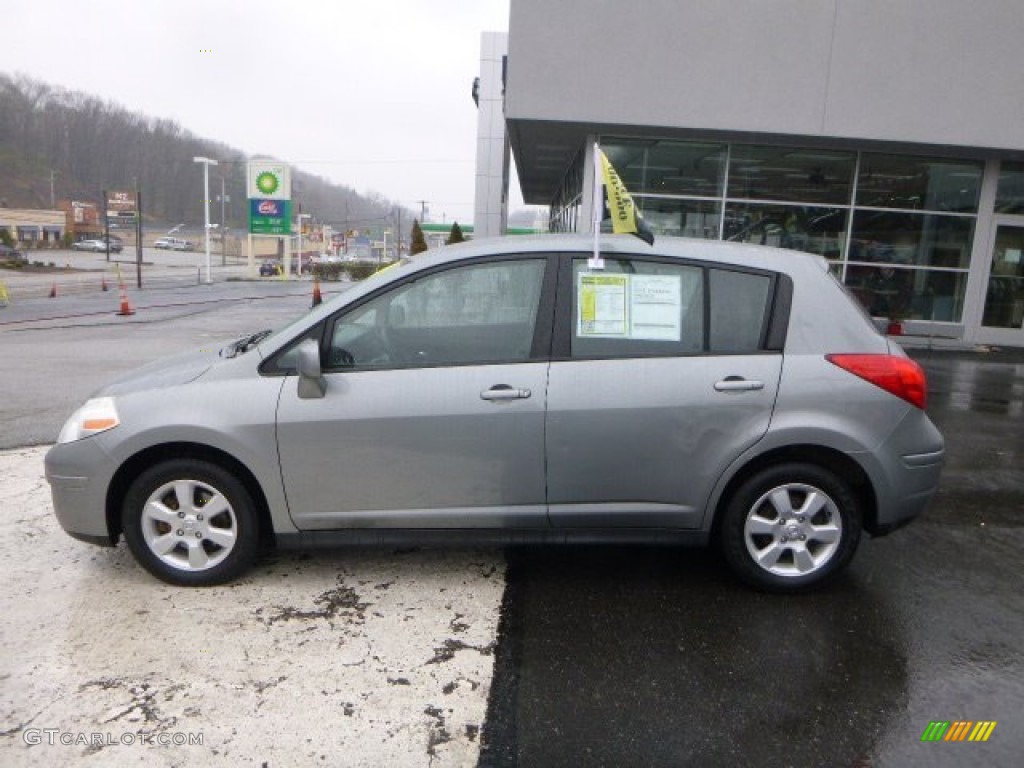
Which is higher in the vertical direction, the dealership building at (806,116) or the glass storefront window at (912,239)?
the dealership building at (806,116)

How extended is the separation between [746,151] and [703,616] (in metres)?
12.1

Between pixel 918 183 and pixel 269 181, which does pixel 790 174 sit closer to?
pixel 918 183

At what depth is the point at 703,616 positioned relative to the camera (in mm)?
3584

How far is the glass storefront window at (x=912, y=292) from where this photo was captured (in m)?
14.8

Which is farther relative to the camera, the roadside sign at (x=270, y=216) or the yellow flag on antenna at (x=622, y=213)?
the roadside sign at (x=270, y=216)

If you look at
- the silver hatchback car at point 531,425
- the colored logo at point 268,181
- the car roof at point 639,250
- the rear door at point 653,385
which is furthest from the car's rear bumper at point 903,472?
the colored logo at point 268,181

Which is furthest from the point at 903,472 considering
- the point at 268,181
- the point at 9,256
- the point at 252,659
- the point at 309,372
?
the point at 9,256

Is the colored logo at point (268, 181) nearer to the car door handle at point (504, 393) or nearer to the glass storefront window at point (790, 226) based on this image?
the glass storefront window at point (790, 226)

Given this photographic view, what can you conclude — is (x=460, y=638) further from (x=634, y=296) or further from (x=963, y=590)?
(x=963, y=590)

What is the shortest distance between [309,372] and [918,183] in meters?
14.4

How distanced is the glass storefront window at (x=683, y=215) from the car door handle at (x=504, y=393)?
11219 mm

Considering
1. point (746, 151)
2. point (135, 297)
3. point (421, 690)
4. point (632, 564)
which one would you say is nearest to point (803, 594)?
point (632, 564)

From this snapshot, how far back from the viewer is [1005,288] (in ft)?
49.2

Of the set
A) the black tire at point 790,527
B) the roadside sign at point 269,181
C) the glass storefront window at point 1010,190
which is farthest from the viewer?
the roadside sign at point 269,181
